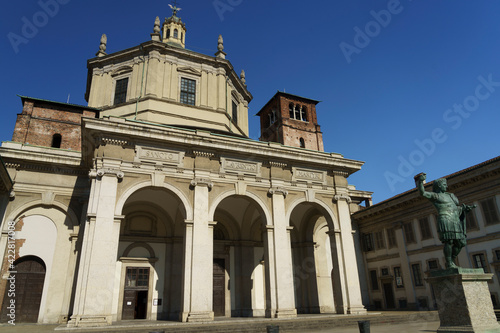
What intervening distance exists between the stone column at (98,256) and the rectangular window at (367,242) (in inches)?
822

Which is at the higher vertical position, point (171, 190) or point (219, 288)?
point (171, 190)

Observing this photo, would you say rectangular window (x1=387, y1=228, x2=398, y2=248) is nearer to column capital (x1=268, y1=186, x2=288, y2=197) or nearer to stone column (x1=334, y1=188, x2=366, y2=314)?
stone column (x1=334, y1=188, x2=366, y2=314)

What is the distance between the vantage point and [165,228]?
20.0 meters

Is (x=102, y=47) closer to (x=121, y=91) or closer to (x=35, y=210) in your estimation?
(x=121, y=91)

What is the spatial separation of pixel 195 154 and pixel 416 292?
17.9 meters

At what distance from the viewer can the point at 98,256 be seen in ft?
44.9

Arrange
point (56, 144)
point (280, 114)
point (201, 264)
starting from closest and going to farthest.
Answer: point (201, 264) → point (56, 144) → point (280, 114)

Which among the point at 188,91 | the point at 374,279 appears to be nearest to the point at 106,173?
the point at 188,91

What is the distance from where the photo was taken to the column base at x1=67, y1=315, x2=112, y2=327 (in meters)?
12.4

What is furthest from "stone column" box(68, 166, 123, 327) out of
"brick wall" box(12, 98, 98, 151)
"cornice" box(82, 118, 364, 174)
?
"brick wall" box(12, 98, 98, 151)

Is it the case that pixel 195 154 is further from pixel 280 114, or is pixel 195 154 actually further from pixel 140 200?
pixel 280 114

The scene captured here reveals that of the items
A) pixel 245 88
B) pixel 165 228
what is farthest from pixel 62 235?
pixel 245 88

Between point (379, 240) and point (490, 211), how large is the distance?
924 cm

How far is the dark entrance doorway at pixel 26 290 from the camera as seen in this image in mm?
16859
